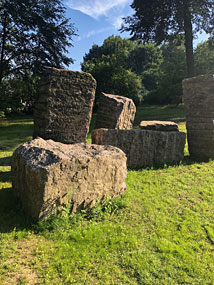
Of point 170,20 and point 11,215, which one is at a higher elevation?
point 170,20

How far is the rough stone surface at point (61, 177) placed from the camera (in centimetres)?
285

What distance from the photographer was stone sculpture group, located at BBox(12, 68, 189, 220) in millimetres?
2941

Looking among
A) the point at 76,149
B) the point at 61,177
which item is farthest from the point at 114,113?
the point at 61,177

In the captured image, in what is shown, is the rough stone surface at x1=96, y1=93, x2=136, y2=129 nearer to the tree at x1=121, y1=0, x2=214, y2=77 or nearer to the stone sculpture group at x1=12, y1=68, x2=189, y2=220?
the stone sculpture group at x1=12, y1=68, x2=189, y2=220

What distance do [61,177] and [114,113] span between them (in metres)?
4.18

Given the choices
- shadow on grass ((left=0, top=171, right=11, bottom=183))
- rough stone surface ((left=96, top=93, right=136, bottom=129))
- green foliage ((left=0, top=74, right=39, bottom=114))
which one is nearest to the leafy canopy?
green foliage ((left=0, top=74, right=39, bottom=114))

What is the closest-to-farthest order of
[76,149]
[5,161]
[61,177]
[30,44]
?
[61,177] → [76,149] → [5,161] → [30,44]

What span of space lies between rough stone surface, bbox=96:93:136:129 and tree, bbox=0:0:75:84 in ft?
28.0

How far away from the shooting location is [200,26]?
16.2 metres

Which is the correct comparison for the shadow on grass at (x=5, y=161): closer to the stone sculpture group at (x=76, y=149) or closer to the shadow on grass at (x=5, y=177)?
the shadow on grass at (x=5, y=177)

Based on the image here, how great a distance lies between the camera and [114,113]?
22.4 feet

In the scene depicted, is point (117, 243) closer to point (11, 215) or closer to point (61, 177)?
point (61, 177)

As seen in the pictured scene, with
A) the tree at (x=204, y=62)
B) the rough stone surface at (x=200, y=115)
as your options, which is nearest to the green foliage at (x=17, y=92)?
the rough stone surface at (x=200, y=115)

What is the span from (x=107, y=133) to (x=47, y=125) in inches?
54.4
